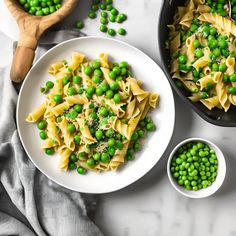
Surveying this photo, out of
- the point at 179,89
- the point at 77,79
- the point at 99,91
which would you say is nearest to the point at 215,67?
the point at 179,89

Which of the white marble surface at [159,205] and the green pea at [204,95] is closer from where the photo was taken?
the green pea at [204,95]

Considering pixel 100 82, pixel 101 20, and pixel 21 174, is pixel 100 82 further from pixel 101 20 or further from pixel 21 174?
pixel 21 174

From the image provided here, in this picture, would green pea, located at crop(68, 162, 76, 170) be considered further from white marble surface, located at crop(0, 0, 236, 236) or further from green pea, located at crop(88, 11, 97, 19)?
green pea, located at crop(88, 11, 97, 19)

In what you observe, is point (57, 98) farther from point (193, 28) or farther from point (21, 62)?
point (193, 28)

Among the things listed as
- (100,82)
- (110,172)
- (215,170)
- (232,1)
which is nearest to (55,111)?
(100,82)

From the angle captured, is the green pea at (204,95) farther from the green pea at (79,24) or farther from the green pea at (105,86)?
the green pea at (79,24)

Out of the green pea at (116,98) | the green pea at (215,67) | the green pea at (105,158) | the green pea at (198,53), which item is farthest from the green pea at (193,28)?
the green pea at (105,158)

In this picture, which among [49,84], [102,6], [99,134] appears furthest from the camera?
[102,6]
